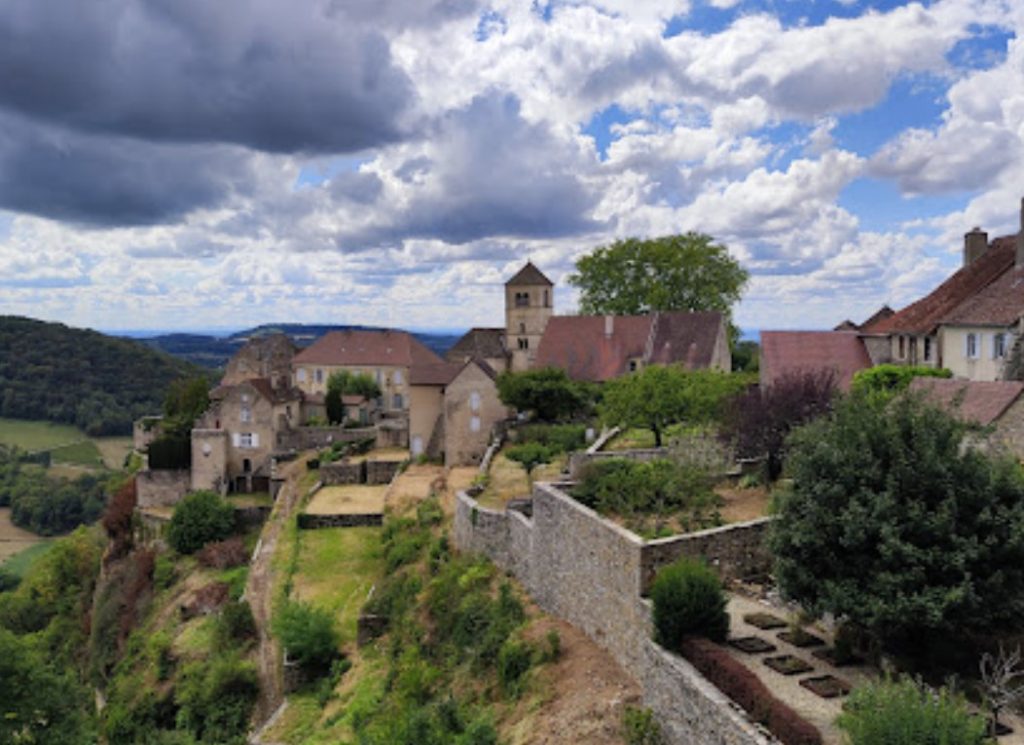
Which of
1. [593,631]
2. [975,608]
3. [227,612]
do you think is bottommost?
[227,612]

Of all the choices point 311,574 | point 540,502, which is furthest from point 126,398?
point 540,502

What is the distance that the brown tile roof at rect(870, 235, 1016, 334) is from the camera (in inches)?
1284

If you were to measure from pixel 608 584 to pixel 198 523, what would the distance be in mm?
26859

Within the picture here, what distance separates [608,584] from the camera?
17.4 m

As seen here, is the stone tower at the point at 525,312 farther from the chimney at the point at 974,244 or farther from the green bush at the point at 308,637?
the green bush at the point at 308,637

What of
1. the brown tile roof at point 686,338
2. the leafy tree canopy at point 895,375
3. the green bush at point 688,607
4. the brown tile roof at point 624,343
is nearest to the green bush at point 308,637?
the green bush at point 688,607

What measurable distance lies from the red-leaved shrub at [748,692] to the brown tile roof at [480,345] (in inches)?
1798

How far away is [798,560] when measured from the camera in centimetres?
1428

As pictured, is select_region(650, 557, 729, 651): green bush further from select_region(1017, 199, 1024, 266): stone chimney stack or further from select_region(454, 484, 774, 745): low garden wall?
select_region(1017, 199, 1024, 266): stone chimney stack

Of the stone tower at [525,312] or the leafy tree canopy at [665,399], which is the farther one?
the stone tower at [525,312]

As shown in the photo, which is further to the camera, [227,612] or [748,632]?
[227,612]

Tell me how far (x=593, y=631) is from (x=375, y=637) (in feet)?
31.1

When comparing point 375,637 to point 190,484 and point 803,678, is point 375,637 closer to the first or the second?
point 803,678

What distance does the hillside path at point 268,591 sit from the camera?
1024 inches
